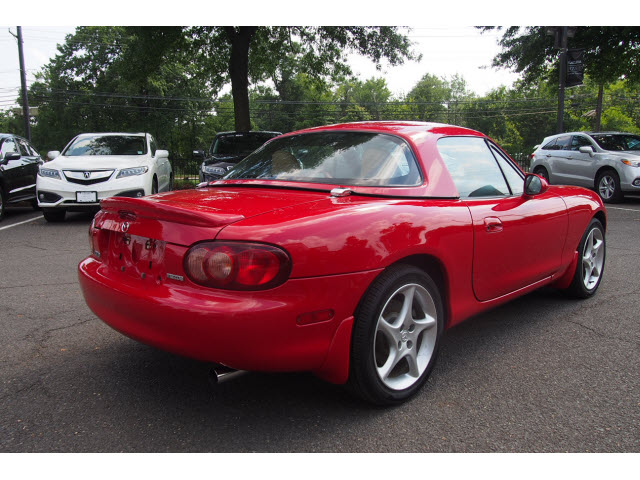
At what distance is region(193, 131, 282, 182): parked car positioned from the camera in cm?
1075

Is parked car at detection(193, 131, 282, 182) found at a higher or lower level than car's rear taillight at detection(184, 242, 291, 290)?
higher

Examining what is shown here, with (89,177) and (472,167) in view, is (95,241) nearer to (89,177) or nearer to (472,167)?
(472,167)

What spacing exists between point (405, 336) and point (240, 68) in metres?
14.4

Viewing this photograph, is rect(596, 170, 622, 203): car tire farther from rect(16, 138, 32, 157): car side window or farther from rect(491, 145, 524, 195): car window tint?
rect(16, 138, 32, 157): car side window

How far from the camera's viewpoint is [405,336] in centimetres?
263

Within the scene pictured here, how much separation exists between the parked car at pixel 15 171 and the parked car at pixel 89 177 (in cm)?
115

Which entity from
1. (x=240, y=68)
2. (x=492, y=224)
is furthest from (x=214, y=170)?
(x=492, y=224)

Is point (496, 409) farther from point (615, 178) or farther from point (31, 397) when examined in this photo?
point (615, 178)

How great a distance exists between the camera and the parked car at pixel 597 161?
38.6 ft

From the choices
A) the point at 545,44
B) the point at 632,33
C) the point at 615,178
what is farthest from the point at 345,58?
the point at 615,178

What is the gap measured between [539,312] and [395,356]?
6.74ft

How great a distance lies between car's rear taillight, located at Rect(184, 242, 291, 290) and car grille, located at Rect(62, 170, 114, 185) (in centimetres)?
759

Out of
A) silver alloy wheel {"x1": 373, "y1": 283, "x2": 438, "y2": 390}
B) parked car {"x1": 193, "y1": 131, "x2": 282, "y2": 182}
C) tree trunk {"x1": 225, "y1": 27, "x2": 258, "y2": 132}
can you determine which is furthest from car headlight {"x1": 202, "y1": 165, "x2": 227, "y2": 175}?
silver alloy wheel {"x1": 373, "y1": 283, "x2": 438, "y2": 390}

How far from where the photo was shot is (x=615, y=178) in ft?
39.4
